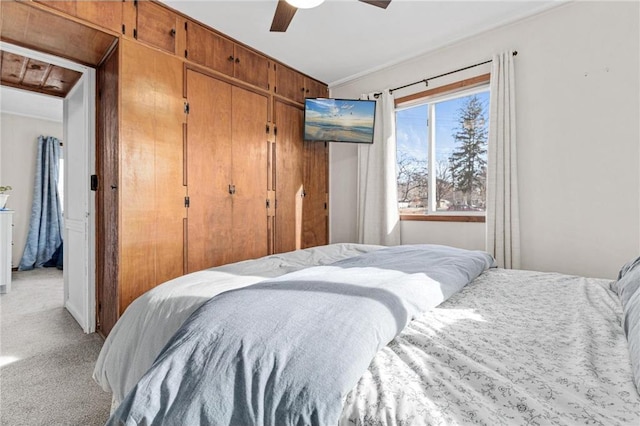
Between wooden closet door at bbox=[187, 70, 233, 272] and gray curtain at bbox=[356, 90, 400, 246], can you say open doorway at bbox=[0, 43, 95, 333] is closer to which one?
wooden closet door at bbox=[187, 70, 233, 272]

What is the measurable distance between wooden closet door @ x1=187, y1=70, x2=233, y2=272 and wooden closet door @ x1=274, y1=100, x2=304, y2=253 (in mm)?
621

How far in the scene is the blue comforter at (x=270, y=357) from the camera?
0.71 metres

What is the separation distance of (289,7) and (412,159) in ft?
6.66

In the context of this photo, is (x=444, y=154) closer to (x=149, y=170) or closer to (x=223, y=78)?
(x=223, y=78)

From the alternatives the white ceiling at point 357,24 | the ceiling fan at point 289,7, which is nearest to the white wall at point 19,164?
the white ceiling at point 357,24

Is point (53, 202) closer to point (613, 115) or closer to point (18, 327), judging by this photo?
point (18, 327)

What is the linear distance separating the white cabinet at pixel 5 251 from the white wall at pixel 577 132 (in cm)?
513

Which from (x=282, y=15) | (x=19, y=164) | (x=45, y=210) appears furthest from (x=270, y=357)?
(x=19, y=164)

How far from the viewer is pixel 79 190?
282 centimetres

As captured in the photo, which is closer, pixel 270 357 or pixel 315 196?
pixel 270 357

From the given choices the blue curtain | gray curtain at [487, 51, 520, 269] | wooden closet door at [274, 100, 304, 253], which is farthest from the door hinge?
the blue curtain

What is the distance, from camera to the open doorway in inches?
101

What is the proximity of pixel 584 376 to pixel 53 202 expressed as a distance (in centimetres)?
673

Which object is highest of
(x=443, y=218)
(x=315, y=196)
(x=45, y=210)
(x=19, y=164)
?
(x=19, y=164)
